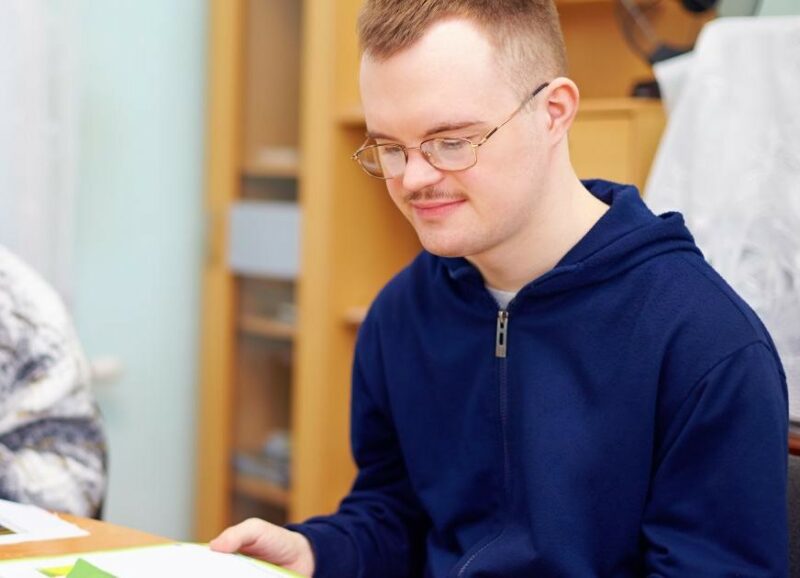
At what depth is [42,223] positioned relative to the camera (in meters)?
2.50

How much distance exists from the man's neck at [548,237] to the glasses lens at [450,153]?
0.39 ft

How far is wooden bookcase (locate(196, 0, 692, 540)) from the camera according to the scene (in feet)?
8.87

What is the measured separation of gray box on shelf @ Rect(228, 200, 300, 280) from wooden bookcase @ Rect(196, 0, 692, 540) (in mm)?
38


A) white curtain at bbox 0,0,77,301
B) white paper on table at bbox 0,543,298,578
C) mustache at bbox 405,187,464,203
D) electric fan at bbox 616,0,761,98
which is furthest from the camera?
white curtain at bbox 0,0,77,301

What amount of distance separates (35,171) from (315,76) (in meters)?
0.71

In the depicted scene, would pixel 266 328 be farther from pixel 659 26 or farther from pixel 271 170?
pixel 659 26

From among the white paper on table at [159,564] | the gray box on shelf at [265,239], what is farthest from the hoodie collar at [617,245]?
the gray box on shelf at [265,239]

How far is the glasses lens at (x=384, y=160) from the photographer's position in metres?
1.13

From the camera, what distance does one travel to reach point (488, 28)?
1.12 metres

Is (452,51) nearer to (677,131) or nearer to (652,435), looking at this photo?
(652,435)

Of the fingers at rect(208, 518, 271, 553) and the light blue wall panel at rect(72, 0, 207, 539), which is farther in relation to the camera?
the light blue wall panel at rect(72, 0, 207, 539)

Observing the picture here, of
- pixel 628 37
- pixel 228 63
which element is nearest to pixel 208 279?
pixel 228 63

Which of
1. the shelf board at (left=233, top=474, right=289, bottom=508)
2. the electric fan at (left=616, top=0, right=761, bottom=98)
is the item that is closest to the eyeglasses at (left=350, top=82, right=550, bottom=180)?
the electric fan at (left=616, top=0, right=761, bottom=98)

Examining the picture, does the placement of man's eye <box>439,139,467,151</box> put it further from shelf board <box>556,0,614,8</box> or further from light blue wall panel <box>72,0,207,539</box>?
light blue wall panel <box>72,0,207,539</box>
